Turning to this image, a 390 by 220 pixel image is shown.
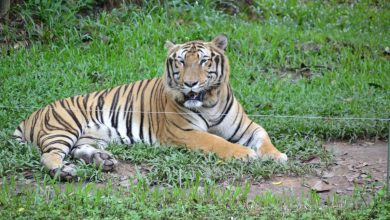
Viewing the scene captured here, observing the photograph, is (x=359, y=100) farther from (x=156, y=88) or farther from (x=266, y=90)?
(x=156, y=88)

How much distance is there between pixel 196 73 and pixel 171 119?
0.49m

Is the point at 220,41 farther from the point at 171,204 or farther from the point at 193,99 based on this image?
the point at 171,204

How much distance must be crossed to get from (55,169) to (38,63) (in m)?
3.30

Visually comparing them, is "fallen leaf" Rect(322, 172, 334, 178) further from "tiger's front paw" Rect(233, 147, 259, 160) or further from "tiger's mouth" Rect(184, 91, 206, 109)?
"tiger's mouth" Rect(184, 91, 206, 109)

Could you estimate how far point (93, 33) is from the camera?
31.1 feet

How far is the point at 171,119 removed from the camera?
6602 millimetres

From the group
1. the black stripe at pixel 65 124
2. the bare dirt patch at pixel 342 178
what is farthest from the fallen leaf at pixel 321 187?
the black stripe at pixel 65 124

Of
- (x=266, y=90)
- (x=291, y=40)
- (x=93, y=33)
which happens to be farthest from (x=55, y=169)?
(x=291, y=40)

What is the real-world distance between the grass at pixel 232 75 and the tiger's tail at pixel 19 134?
9 cm

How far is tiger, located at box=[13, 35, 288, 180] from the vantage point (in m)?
6.30

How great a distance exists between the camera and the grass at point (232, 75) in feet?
16.6

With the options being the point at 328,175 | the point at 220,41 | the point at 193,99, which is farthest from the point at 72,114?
the point at 328,175

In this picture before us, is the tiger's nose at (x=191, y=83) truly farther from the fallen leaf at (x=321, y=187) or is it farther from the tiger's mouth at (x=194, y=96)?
the fallen leaf at (x=321, y=187)

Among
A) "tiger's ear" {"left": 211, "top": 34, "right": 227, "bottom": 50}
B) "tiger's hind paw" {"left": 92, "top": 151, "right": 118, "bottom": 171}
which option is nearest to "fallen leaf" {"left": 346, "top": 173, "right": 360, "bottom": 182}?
"tiger's ear" {"left": 211, "top": 34, "right": 227, "bottom": 50}
